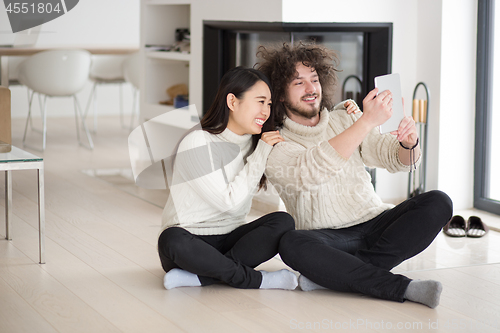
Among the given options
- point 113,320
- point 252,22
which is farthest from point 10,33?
point 113,320

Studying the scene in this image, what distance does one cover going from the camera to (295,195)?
7.04 feet

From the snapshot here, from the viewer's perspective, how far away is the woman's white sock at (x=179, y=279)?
80.7 inches

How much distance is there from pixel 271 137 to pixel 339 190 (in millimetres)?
287

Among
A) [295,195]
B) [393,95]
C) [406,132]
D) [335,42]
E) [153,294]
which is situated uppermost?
[335,42]

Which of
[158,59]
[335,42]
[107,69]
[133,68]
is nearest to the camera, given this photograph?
[335,42]

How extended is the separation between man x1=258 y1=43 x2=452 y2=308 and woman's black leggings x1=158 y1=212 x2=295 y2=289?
7 centimetres

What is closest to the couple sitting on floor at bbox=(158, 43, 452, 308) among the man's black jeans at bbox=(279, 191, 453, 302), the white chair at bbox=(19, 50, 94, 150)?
the man's black jeans at bbox=(279, 191, 453, 302)

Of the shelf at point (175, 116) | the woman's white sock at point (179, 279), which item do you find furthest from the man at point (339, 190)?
the shelf at point (175, 116)

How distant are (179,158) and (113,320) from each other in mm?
535

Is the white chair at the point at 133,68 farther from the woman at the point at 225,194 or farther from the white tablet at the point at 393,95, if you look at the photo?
the white tablet at the point at 393,95

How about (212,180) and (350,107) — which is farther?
(350,107)

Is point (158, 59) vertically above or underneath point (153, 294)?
above

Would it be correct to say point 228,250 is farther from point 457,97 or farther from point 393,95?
point 457,97

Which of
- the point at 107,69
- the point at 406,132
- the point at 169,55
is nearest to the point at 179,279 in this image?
the point at 406,132
